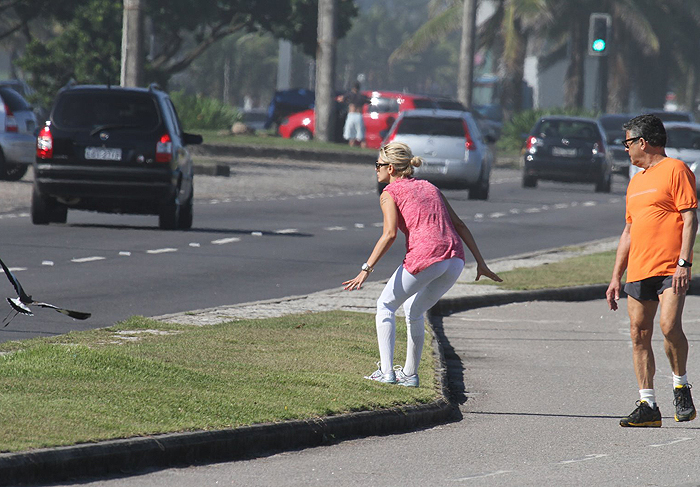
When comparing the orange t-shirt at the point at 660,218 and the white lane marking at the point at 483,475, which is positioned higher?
the orange t-shirt at the point at 660,218

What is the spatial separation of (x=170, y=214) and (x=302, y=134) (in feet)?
94.7

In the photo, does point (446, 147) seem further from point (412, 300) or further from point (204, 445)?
point (204, 445)

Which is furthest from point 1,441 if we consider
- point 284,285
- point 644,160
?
point 284,285

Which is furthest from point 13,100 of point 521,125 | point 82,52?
point 521,125

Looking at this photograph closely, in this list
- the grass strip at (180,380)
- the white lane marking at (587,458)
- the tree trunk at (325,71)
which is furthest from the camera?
the tree trunk at (325,71)

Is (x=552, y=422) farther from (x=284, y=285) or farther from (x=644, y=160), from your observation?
(x=284, y=285)

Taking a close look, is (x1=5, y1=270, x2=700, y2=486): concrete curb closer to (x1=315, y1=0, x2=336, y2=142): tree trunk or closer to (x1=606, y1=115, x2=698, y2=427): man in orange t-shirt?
(x1=606, y1=115, x2=698, y2=427): man in orange t-shirt

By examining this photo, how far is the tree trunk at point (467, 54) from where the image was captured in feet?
153

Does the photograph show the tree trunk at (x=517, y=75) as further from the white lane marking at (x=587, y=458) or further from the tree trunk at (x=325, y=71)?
the white lane marking at (x=587, y=458)

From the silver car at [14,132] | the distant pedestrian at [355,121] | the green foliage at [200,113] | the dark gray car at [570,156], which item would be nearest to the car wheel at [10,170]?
the silver car at [14,132]

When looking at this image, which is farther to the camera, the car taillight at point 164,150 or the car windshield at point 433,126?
the car windshield at point 433,126

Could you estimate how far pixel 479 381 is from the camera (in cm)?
976

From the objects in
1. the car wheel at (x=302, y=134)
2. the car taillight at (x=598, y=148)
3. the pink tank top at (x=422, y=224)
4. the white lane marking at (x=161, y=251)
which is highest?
the pink tank top at (x=422, y=224)

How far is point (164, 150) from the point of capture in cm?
1873
